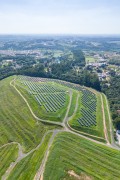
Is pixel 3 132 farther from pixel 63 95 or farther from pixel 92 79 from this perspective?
pixel 92 79

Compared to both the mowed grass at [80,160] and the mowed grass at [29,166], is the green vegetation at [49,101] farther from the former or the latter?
the mowed grass at [29,166]

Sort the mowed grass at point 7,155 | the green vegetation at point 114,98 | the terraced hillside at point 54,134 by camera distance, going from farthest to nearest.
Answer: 1. the green vegetation at point 114,98
2. the mowed grass at point 7,155
3. the terraced hillside at point 54,134

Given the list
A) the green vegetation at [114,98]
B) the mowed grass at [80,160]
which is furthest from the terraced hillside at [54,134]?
the green vegetation at [114,98]

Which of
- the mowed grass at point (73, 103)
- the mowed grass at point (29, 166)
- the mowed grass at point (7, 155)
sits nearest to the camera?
the mowed grass at point (29, 166)

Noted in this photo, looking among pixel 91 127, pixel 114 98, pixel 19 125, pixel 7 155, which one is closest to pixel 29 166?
pixel 7 155

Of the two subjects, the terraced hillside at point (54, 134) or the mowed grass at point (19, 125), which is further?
the mowed grass at point (19, 125)

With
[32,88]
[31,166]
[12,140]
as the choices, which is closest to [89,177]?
[31,166]

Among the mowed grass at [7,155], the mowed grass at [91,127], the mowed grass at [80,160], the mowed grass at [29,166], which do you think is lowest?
the mowed grass at [7,155]
